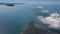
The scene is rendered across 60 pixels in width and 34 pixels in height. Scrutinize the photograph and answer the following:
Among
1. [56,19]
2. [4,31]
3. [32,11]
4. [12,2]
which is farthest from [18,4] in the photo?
[56,19]

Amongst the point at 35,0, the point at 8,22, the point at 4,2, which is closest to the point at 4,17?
the point at 8,22

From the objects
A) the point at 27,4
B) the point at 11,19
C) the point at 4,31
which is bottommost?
the point at 4,31

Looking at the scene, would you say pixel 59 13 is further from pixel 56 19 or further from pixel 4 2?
pixel 4 2

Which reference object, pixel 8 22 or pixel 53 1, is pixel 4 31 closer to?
pixel 8 22

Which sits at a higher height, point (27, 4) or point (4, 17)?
point (27, 4)

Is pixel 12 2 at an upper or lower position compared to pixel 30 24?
upper

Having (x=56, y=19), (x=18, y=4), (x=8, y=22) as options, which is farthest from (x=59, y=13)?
(x=8, y=22)
